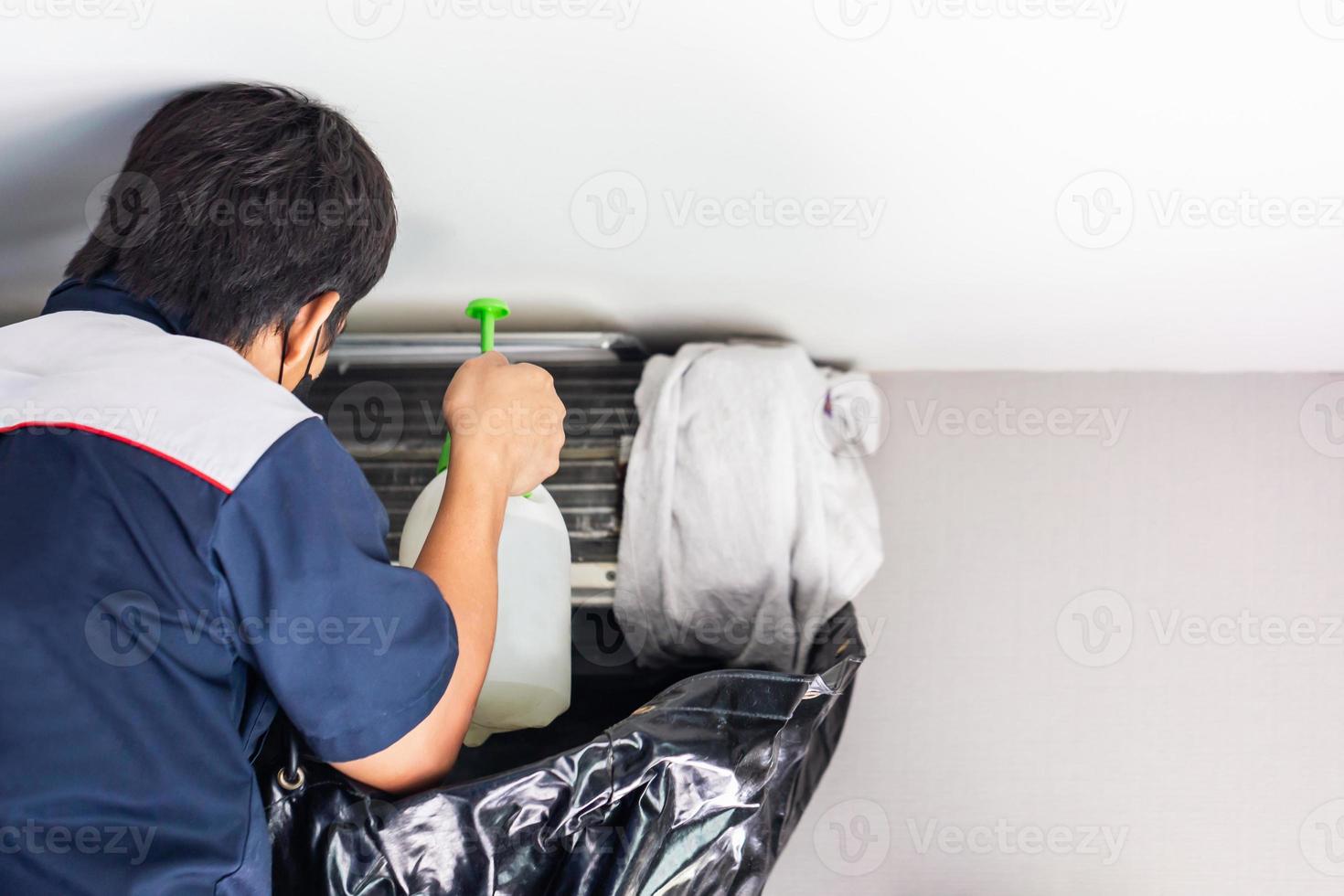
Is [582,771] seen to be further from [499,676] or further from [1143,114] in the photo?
[1143,114]

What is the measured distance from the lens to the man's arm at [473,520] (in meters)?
0.89

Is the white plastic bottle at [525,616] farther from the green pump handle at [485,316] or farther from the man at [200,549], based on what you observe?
the man at [200,549]

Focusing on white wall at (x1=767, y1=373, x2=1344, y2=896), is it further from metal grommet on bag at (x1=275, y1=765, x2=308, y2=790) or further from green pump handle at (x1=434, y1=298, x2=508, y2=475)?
metal grommet on bag at (x1=275, y1=765, x2=308, y2=790)

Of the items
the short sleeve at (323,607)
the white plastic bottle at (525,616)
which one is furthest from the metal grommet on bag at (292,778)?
the white plastic bottle at (525,616)

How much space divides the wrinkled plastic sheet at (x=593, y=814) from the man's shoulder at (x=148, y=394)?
0.29 metres

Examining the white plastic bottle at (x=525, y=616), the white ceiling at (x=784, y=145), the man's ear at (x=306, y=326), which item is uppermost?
the white ceiling at (x=784, y=145)

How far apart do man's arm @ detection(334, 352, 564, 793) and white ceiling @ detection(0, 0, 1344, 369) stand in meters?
0.20

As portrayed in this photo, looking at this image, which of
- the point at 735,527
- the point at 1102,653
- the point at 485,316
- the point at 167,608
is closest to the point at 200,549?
the point at 167,608

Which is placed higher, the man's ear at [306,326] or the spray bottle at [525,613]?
the man's ear at [306,326]

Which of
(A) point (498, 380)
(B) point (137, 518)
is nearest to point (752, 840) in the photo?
(A) point (498, 380)

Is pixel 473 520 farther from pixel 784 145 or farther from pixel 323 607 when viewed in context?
pixel 784 145

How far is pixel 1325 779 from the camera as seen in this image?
138 cm

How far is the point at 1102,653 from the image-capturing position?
1.45m

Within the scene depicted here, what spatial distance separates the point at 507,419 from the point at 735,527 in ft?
1.11
